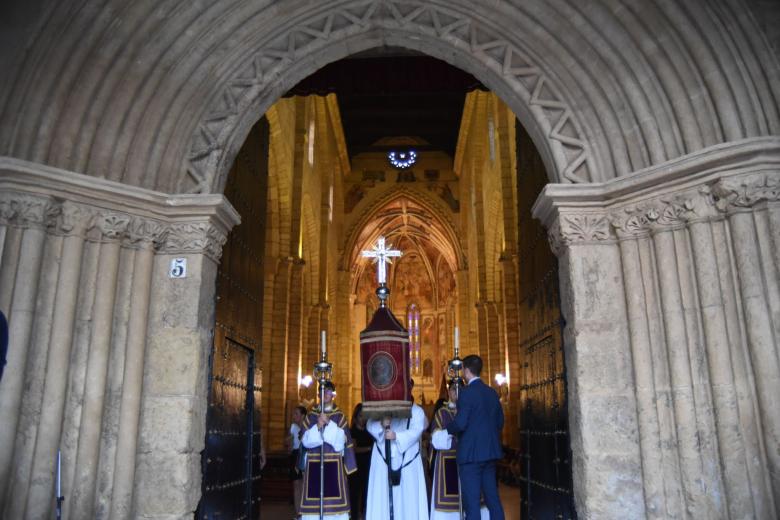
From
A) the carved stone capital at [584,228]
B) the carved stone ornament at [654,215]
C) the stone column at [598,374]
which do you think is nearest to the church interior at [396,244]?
the stone column at [598,374]

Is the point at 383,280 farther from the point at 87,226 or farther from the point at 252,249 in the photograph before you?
the point at 87,226

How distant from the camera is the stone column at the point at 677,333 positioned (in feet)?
15.9

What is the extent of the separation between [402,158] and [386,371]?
71.8 ft

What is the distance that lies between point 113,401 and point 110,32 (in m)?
3.18

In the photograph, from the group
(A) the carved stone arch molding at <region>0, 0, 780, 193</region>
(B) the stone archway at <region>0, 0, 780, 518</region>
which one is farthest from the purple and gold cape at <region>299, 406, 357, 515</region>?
(A) the carved stone arch molding at <region>0, 0, 780, 193</region>

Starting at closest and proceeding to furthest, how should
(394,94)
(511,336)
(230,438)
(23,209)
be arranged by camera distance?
1. (23,209)
2. (230,438)
3. (394,94)
4. (511,336)

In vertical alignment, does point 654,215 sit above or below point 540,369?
above

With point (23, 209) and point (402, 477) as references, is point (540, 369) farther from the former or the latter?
point (23, 209)

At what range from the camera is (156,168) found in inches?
238

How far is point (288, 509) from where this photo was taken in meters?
10.8

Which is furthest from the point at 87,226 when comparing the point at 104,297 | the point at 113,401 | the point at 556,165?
the point at 556,165

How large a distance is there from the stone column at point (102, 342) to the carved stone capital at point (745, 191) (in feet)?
13.8

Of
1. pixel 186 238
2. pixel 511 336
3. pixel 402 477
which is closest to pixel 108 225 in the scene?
pixel 186 238

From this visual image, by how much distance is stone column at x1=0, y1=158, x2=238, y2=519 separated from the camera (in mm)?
5039
